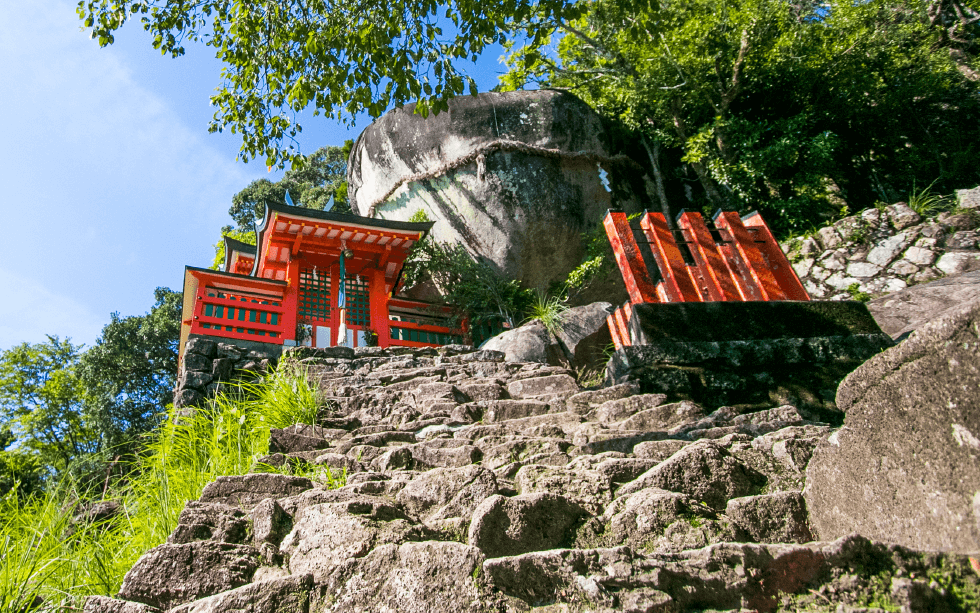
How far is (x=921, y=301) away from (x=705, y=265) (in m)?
4.04

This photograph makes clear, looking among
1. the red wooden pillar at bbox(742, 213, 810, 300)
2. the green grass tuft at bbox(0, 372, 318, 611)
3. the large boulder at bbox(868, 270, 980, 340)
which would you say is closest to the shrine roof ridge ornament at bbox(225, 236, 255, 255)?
the green grass tuft at bbox(0, 372, 318, 611)

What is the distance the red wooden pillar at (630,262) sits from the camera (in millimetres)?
5098

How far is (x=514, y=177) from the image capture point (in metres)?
11.9

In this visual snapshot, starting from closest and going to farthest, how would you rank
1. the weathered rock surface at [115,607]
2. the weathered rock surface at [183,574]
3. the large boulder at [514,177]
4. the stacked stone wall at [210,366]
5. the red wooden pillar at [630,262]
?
the weathered rock surface at [115,607], the weathered rock surface at [183,574], the red wooden pillar at [630,262], the stacked stone wall at [210,366], the large boulder at [514,177]

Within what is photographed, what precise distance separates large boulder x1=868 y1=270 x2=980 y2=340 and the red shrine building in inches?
255

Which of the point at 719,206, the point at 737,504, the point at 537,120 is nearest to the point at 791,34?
the point at 719,206

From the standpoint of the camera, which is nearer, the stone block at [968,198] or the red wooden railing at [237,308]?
the stone block at [968,198]

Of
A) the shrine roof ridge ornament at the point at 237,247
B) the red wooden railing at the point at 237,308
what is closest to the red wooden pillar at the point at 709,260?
the red wooden railing at the point at 237,308

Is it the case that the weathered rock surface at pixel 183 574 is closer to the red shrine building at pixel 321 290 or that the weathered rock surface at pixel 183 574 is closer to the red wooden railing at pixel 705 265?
the red wooden railing at pixel 705 265

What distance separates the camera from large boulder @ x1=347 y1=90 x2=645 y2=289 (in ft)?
Result: 38.5

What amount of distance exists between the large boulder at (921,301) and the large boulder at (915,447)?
5.78m

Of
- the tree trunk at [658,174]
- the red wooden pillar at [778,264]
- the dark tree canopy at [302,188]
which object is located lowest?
the red wooden pillar at [778,264]

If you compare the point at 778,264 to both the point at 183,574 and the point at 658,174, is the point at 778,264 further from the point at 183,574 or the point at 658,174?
the point at 658,174

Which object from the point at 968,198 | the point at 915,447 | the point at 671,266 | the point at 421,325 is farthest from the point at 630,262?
the point at 968,198
